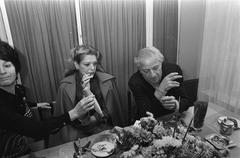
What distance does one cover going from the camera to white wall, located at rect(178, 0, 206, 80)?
8.05 ft

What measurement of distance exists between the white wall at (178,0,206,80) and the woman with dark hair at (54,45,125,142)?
51.3 inches

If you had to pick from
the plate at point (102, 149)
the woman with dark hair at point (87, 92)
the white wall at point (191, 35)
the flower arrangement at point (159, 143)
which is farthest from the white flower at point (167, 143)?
the white wall at point (191, 35)

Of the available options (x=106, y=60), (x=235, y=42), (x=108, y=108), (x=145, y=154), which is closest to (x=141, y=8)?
(x=106, y=60)

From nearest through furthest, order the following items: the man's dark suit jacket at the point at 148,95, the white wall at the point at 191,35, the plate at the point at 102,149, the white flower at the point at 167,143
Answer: the white flower at the point at 167,143 < the plate at the point at 102,149 < the man's dark suit jacket at the point at 148,95 < the white wall at the point at 191,35

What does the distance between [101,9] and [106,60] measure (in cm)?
57

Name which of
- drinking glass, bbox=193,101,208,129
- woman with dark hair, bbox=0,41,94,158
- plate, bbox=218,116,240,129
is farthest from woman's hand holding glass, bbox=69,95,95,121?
plate, bbox=218,116,240,129

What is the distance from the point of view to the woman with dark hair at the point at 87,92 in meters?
1.75

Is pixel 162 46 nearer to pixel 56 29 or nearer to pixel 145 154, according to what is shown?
pixel 56 29

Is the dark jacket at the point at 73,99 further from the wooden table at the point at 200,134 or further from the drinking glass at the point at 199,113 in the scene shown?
the drinking glass at the point at 199,113

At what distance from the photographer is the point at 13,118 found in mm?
1258

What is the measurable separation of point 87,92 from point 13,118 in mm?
627

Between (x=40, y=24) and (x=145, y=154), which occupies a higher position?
(x=40, y=24)

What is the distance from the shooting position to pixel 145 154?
34.9 inches

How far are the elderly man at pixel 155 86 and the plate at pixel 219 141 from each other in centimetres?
36
